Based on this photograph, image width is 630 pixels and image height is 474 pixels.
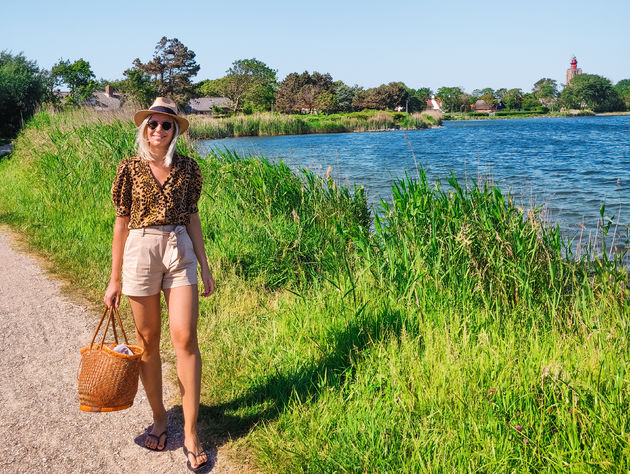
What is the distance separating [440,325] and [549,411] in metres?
1.16

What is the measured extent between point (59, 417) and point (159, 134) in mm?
2030

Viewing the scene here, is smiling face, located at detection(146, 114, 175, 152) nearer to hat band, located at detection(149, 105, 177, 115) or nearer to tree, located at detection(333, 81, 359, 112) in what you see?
hat band, located at detection(149, 105, 177, 115)

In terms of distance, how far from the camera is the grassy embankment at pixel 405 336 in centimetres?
282

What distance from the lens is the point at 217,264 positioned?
5.93 meters

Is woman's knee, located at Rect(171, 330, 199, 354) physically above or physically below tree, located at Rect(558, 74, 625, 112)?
below

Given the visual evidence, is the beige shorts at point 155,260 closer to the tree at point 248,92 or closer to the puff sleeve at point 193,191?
the puff sleeve at point 193,191

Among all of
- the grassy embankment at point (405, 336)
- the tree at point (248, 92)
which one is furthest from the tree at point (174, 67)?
the grassy embankment at point (405, 336)

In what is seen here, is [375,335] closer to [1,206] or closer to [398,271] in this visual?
[398,271]

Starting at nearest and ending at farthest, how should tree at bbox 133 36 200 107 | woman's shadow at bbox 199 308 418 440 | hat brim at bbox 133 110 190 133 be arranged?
hat brim at bbox 133 110 190 133 → woman's shadow at bbox 199 308 418 440 → tree at bbox 133 36 200 107

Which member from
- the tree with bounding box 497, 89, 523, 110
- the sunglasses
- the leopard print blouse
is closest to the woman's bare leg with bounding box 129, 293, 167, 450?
the leopard print blouse

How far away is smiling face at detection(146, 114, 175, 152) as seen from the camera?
307 cm

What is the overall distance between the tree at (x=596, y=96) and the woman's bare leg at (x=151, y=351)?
144m

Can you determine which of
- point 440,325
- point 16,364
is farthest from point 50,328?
point 440,325

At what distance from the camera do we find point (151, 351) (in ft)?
10.6
